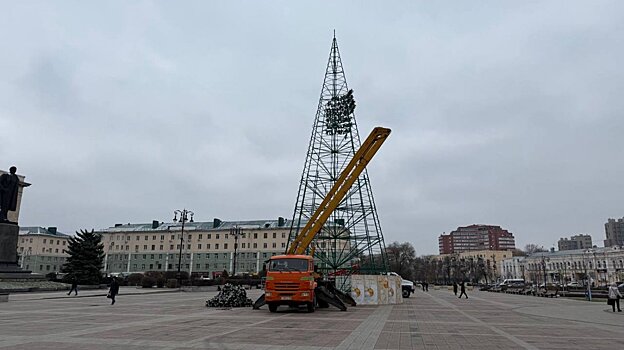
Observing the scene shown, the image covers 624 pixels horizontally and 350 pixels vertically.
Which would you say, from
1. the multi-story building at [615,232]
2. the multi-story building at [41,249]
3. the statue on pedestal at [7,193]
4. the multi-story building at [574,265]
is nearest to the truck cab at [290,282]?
the statue on pedestal at [7,193]

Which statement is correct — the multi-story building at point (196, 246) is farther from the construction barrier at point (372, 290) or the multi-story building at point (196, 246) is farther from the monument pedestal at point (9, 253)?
the construction barrier at point (372, 290)

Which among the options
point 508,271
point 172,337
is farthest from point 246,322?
point 508,271

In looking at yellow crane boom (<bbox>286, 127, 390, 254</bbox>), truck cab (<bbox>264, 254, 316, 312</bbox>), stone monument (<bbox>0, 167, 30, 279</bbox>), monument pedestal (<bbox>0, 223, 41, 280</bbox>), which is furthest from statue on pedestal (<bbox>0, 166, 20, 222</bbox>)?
truck cab (<bbox>264, 254, 316, 312</bbox>)

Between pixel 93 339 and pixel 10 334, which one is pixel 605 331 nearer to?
pixel 93 339

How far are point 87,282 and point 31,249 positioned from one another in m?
72.2

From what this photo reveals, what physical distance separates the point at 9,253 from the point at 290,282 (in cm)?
2769

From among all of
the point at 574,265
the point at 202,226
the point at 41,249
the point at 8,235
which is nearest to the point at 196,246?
the point at 202,226

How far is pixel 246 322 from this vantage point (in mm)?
16797

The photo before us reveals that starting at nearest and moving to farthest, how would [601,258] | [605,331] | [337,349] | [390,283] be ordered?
[337,349]
[605,331]
[390,283]
[601,258]

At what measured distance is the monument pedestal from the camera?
114 ft

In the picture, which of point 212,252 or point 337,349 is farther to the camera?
point 212,252

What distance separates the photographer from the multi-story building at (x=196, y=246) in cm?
10219

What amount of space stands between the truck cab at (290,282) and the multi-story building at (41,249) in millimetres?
99612

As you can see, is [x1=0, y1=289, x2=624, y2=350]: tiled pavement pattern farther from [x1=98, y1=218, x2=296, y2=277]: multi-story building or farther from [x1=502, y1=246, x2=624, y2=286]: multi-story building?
[x1=502, y1=246, x2=624, y2=286]: multi-story building
